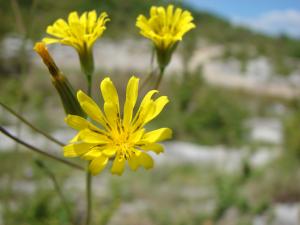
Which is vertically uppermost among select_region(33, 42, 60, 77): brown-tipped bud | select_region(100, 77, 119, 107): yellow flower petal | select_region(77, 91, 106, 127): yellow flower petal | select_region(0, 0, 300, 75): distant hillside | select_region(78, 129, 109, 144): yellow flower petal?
select_region(0, 0, 300, 75): distant hillside

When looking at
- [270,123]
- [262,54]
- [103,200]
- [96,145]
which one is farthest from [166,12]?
[262,54]

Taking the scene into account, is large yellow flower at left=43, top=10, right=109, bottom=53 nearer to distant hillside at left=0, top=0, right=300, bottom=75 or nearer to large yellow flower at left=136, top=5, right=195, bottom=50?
large yellow flower at left=136, top=5, right=195, bottom=50

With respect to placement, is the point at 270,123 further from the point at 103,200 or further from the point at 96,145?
the point at 96,145

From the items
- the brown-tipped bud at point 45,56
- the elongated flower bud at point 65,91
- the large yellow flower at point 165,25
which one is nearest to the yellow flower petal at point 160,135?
the elongated flower bud at point 65,91

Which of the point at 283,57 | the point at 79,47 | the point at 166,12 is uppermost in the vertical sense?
the point at 283,57

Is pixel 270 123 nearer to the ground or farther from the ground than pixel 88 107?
farther from the ground

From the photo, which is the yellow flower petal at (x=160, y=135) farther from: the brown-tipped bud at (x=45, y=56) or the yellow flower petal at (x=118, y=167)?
the brown-tipped bud at (x=45, y=56)

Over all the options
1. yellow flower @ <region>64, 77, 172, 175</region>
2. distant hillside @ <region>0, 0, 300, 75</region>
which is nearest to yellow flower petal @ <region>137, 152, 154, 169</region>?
yellow flower @ <region>64, 77, 172, 175</region>
